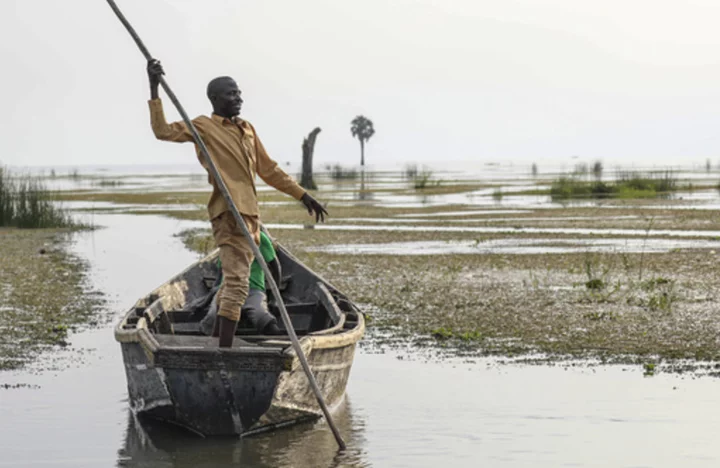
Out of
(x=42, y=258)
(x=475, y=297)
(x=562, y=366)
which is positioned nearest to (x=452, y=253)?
(x=475, y=297)

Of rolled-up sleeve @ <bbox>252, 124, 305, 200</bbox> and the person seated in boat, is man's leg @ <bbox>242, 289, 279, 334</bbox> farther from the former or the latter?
rolled-up sleeve @ <bbox>252, 124, 305, 200</bbox>

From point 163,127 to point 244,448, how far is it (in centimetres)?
208

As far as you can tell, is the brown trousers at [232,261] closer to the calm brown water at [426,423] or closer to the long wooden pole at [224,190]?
the long wooden pole at [224,190]

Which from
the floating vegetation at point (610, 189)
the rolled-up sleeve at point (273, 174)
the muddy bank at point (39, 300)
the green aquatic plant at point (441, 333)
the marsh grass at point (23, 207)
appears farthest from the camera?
the floating vegetation at point (610, 189)

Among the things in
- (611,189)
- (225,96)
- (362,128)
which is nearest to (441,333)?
(225,96)

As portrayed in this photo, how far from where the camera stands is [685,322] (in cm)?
1084

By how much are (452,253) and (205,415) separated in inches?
448

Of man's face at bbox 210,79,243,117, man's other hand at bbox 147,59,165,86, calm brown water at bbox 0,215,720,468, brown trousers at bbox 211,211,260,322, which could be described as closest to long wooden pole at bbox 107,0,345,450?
man's other hand at bbox 147,59,165,86

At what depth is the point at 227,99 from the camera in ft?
23.2

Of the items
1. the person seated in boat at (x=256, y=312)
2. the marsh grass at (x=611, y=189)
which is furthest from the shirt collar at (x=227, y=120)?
the marsh grass at (x=611, y=189)

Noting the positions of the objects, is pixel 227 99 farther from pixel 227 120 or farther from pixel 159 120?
pixel 159 120

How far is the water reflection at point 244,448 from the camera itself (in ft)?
22.2

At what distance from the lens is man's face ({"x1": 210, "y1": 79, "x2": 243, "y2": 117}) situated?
7086 millimetres

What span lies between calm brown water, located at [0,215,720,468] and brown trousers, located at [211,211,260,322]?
0.88 metres
